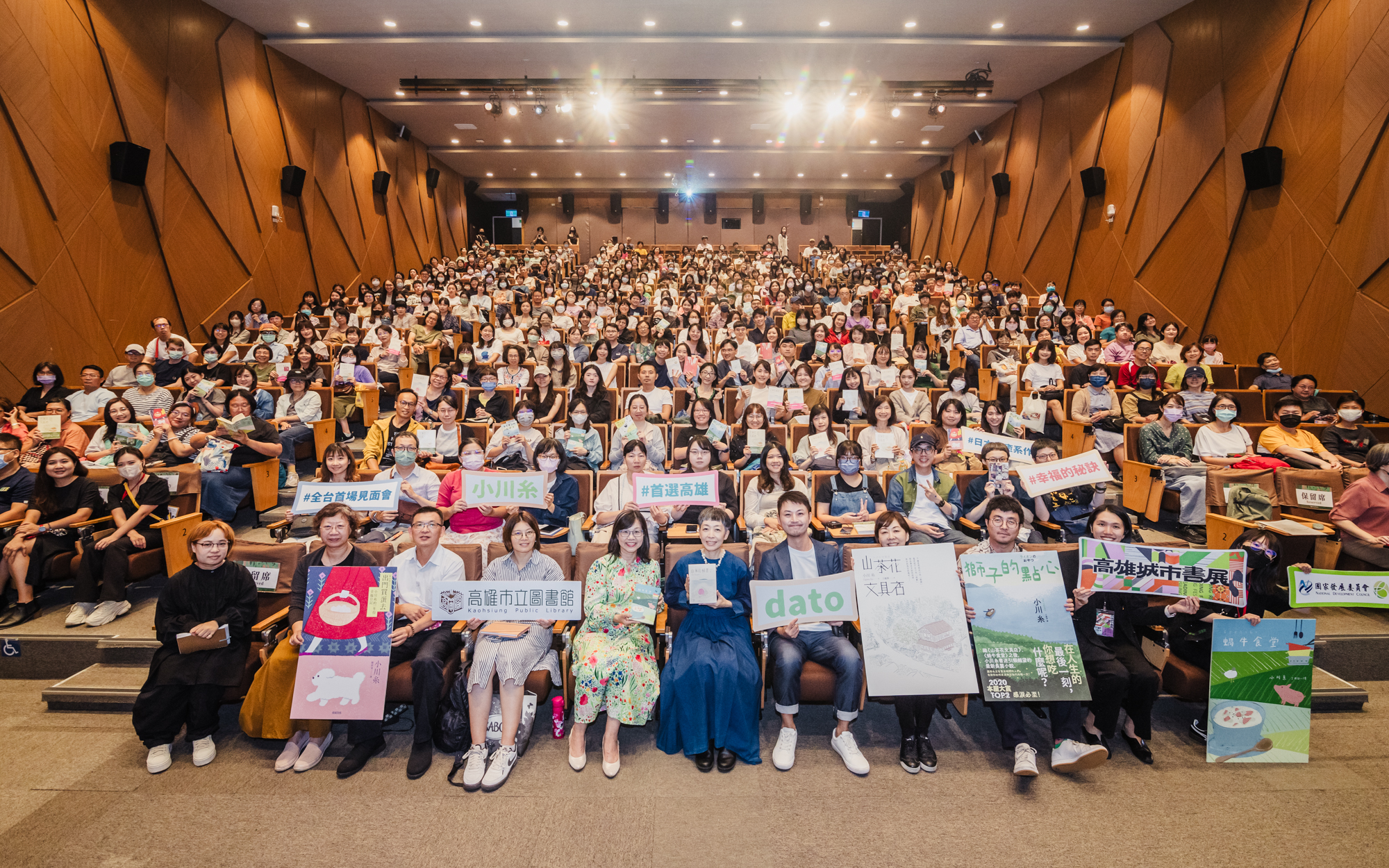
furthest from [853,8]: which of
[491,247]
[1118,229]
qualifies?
[491,247]

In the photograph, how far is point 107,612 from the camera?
4.06 meters

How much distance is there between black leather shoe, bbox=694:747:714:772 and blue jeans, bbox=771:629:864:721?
1.39ft

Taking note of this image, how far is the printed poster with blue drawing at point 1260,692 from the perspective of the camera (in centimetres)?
300

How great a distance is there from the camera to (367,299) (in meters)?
12.7

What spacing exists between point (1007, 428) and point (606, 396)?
421cm

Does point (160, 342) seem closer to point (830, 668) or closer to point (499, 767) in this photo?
point (499, 767)

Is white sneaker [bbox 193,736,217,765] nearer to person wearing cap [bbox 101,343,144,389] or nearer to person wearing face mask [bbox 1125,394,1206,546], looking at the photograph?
person wearing cap [bbox 101,343,144,389]

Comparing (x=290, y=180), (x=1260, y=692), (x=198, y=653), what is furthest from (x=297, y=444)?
(x=1260, y=692)

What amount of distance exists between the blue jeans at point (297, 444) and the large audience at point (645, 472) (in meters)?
0.03

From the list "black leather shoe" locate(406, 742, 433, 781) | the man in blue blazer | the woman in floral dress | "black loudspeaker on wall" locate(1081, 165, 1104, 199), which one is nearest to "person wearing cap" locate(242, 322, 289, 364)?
"black leather shoe" locate(406, 742, 433, 781)

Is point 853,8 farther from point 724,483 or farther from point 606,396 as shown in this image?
point 724,483

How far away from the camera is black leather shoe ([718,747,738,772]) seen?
3.03 meters

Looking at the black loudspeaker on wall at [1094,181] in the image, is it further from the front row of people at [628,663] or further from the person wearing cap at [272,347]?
the person wearing cap at [272,347]

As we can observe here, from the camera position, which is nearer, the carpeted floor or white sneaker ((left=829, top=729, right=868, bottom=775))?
the carpeted floor
